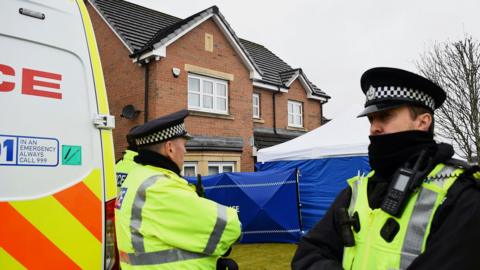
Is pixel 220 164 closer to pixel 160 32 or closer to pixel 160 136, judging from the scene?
pixel 160 32

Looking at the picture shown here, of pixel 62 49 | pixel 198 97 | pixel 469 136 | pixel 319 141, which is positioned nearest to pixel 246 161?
pixel 198 97

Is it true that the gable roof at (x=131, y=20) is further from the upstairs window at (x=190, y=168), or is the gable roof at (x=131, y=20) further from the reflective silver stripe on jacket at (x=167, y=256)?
the reflective silver stripe on jacket at (x=167, y=256)

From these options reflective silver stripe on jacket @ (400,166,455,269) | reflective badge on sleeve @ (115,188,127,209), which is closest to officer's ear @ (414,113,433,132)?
reflective silver stripe on jacket @ (400,166,455,269)

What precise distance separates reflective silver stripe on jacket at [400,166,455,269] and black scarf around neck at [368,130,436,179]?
7.2 inches

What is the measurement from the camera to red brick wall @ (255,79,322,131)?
16.6 m

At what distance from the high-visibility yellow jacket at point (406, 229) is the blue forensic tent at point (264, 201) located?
24.1 ft

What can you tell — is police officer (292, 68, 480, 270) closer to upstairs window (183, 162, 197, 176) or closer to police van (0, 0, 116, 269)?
police van (0, 0, 116, 269)

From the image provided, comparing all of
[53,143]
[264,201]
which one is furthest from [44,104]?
[264,201]

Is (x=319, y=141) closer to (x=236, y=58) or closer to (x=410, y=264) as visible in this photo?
(x=236, y=58)

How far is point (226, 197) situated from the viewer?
30.4 feet

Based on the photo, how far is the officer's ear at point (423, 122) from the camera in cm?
172

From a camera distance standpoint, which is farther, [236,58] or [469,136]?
[236,58]

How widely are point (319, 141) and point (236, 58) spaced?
229 inches

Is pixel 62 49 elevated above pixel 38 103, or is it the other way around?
pixel 62 49
